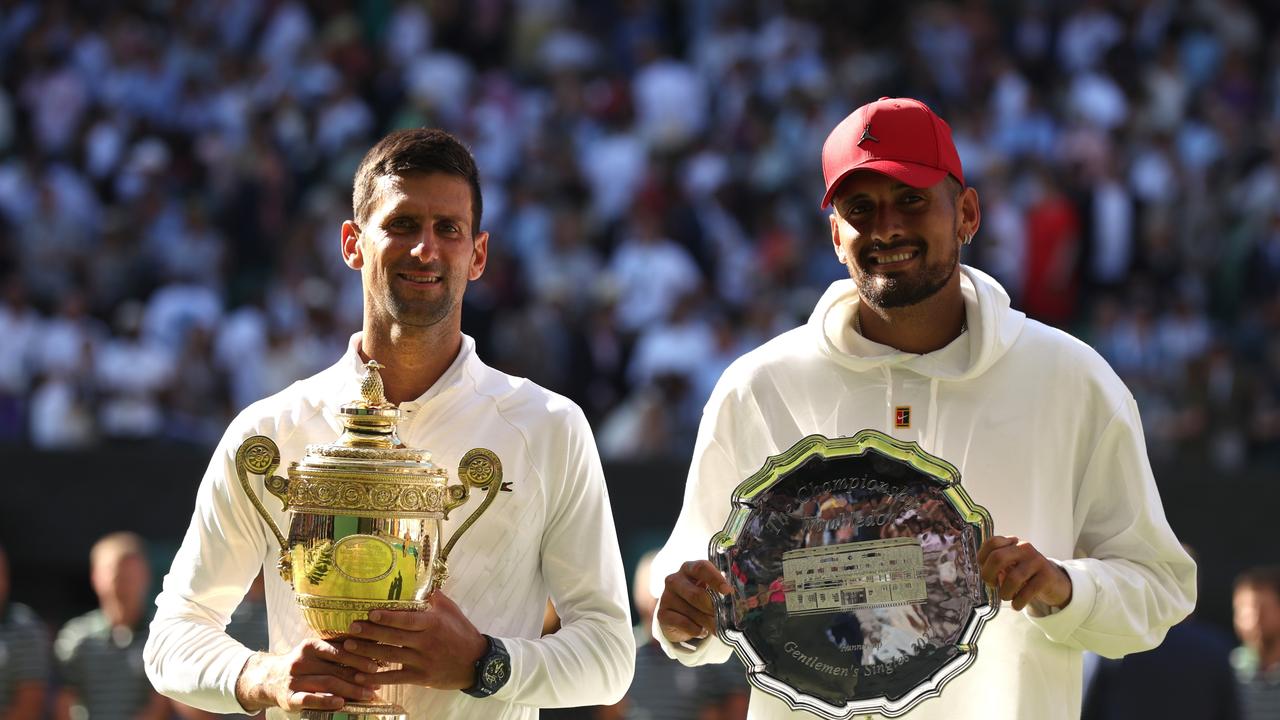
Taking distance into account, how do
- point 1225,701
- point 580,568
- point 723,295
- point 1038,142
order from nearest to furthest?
point 580,568 < point 1225,701 < point 723,295 < point 1038,142

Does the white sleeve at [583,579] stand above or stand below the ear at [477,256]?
below

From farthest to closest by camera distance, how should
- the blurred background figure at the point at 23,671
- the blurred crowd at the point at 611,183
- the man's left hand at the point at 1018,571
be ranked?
the blurred crowd at the point at 611,183 → the blurred background figure at the point at 23,671 → the man's left hand at the point at 1018,571

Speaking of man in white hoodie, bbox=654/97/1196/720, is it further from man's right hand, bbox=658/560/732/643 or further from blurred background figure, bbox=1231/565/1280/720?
blurred background figure, bbox=1231/565/1280/720

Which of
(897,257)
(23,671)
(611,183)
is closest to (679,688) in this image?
(23,671)

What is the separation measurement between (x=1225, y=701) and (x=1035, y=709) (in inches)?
143

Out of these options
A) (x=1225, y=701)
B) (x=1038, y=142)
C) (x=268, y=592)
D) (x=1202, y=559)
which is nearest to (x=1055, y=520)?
(x=268, y=592)

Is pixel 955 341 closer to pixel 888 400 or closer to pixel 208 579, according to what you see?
pixel 888 400

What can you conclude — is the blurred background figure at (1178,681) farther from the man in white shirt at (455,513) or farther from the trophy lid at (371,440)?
the trophy lid at (371,440)

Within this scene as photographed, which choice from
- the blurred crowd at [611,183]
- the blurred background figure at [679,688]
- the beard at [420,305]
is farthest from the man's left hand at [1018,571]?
the blurred crowd at [611,183]

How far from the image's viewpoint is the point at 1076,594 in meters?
3.06

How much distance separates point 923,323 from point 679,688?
3.19m

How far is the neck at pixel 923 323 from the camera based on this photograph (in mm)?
3320

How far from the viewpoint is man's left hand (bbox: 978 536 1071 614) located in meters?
2.99

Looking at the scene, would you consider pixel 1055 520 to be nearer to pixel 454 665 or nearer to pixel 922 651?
pixel 922 651
